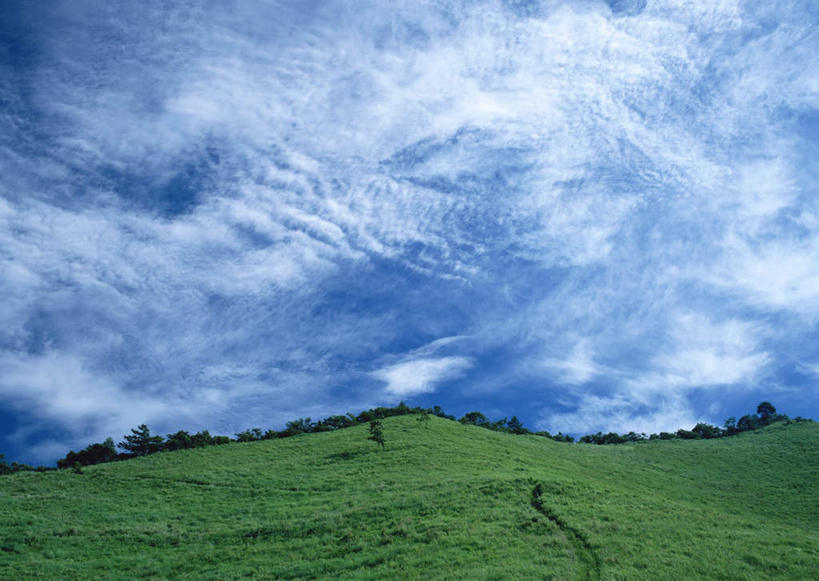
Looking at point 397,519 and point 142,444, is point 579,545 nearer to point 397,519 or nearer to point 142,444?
point 397,519

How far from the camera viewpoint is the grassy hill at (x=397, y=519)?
2359 cm

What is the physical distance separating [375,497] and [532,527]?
40.9ft

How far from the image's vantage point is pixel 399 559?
78.4 feet

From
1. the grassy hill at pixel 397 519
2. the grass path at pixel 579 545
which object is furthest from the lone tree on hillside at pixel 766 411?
the grass path at pixel 579 545

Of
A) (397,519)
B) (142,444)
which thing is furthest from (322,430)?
(397,519)

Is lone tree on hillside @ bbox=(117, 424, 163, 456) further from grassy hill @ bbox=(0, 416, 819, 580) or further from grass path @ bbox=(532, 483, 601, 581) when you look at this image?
grass path @ bbox=(532, 483, 601, 581)

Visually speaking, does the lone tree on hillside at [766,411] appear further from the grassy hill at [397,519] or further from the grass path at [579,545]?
the grass path at [579,545]

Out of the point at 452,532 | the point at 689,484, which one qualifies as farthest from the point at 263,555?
the point at 689,484

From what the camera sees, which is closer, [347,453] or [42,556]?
[42,556]

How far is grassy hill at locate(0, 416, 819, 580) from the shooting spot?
23594mm

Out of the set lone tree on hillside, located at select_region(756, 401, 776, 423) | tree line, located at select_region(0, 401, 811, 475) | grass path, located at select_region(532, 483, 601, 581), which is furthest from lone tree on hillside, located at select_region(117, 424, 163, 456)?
lone tree on hillside, located at select_region(756, 401, 776, 423)

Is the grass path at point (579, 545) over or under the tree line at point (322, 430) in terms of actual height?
under

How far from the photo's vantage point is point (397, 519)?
29.4 m

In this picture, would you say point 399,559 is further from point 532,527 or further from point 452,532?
point 532,527
